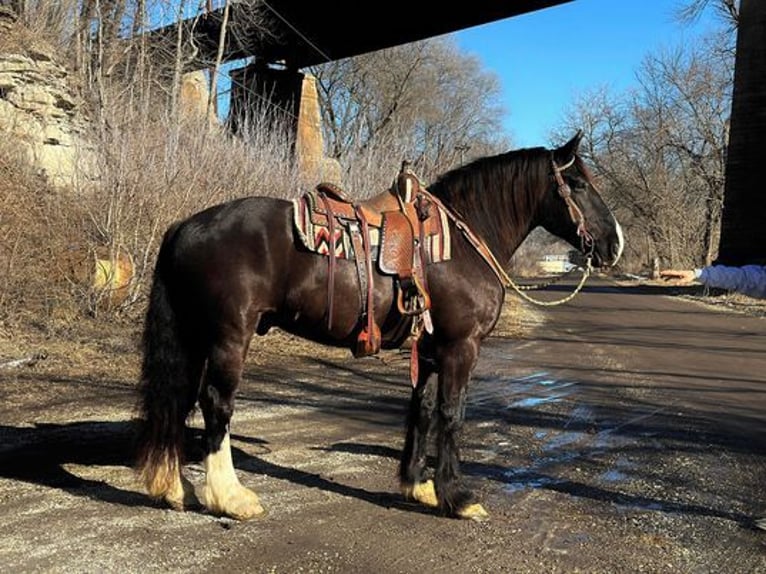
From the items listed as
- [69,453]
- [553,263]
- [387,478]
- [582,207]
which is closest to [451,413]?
[387,478]

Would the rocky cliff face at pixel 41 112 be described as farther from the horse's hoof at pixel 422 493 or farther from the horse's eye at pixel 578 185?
the horse's eye at pixel 578 185

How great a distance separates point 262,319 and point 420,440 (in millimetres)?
1406

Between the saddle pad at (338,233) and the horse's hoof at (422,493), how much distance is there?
1.56 meters

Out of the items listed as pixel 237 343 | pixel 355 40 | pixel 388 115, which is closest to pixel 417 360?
pixel 237 343

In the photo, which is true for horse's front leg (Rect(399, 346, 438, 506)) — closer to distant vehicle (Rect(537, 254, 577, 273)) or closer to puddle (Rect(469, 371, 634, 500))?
puddle (Rect(469, 371, 634, 500))

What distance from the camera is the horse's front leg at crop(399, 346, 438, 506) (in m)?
4.51

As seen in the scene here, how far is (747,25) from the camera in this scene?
2595cm

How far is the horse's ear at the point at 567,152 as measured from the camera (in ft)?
15.2

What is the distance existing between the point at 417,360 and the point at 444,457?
664 millimetres

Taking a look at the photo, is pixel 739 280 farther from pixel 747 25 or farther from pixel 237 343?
pixel 747 25

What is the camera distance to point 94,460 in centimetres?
511

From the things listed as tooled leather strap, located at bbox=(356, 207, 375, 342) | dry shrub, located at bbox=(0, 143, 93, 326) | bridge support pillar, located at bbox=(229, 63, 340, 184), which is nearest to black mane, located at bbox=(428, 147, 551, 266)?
tooled leather strap, located at bbox=(356, 207, 375, 342)

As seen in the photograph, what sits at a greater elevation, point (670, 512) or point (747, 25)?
point (747, 25)

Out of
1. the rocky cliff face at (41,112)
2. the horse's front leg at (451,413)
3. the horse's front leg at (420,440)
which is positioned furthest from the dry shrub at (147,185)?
the horse's front leg at (451,413)
